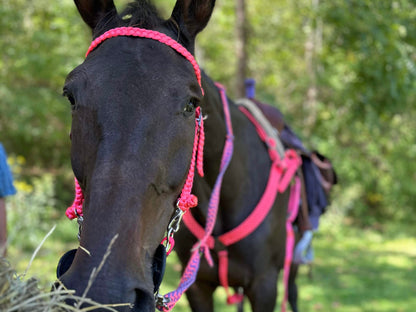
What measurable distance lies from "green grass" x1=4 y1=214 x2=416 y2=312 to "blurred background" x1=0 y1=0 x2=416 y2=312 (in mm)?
27

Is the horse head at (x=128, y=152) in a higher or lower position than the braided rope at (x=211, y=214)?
higher

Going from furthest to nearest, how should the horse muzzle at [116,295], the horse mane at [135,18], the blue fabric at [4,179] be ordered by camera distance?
the blue fabric at [4,179], the horse mane at [135,18], the horse muzzle at [116,295]

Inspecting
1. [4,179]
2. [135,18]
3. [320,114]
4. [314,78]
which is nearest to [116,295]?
[135,18]

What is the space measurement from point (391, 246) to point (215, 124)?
8.98 meters

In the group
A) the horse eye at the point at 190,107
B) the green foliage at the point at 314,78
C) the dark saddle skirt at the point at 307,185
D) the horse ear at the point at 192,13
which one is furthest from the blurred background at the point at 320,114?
the dark saddle skirt at the point at 307,185

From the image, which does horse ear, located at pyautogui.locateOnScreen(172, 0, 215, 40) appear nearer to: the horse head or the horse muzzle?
the horse head

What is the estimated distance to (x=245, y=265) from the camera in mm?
2584

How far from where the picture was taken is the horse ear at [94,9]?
1874 mm

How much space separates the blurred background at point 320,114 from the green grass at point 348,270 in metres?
0.03

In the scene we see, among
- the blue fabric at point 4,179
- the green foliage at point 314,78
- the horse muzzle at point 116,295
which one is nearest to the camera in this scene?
the horse muzzle at point 116,295

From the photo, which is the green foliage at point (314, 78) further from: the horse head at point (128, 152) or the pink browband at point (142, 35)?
the horse head at point (128, 152)

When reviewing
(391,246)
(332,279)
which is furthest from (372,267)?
(391,246)

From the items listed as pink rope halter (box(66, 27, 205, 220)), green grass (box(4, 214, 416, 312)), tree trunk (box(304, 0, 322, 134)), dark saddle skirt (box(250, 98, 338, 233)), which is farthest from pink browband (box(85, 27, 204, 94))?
tree trunk (box(304, 0, 322, 134))

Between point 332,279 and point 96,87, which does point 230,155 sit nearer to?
point 96,87
